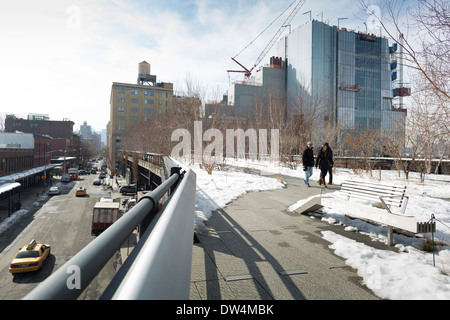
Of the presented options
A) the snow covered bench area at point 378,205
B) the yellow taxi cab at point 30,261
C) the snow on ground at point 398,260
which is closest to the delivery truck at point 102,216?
the yellow taxi cab at point 30,261

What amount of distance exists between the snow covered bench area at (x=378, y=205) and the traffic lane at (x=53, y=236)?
13278 millimetres

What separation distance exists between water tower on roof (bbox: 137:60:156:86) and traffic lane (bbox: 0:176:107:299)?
80.9m

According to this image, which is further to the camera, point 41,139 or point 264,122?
point 41,139

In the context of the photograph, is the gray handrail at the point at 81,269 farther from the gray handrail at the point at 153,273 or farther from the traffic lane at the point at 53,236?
the traffic lane at the point at 53,236

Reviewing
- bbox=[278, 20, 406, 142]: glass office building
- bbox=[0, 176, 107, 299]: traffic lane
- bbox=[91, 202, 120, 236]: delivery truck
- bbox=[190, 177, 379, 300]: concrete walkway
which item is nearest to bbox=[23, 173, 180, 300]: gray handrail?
bbox=[190, 177, 379, 300]: concrete walkway

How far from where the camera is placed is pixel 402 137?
693 inches

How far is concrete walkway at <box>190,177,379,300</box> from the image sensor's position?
10.1 feet

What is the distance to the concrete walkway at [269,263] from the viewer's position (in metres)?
3.08

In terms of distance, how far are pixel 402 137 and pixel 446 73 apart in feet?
50.1

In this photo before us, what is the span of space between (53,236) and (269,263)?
26.5 m

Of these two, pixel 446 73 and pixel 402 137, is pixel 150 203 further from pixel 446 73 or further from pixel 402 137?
pixel 402 137
